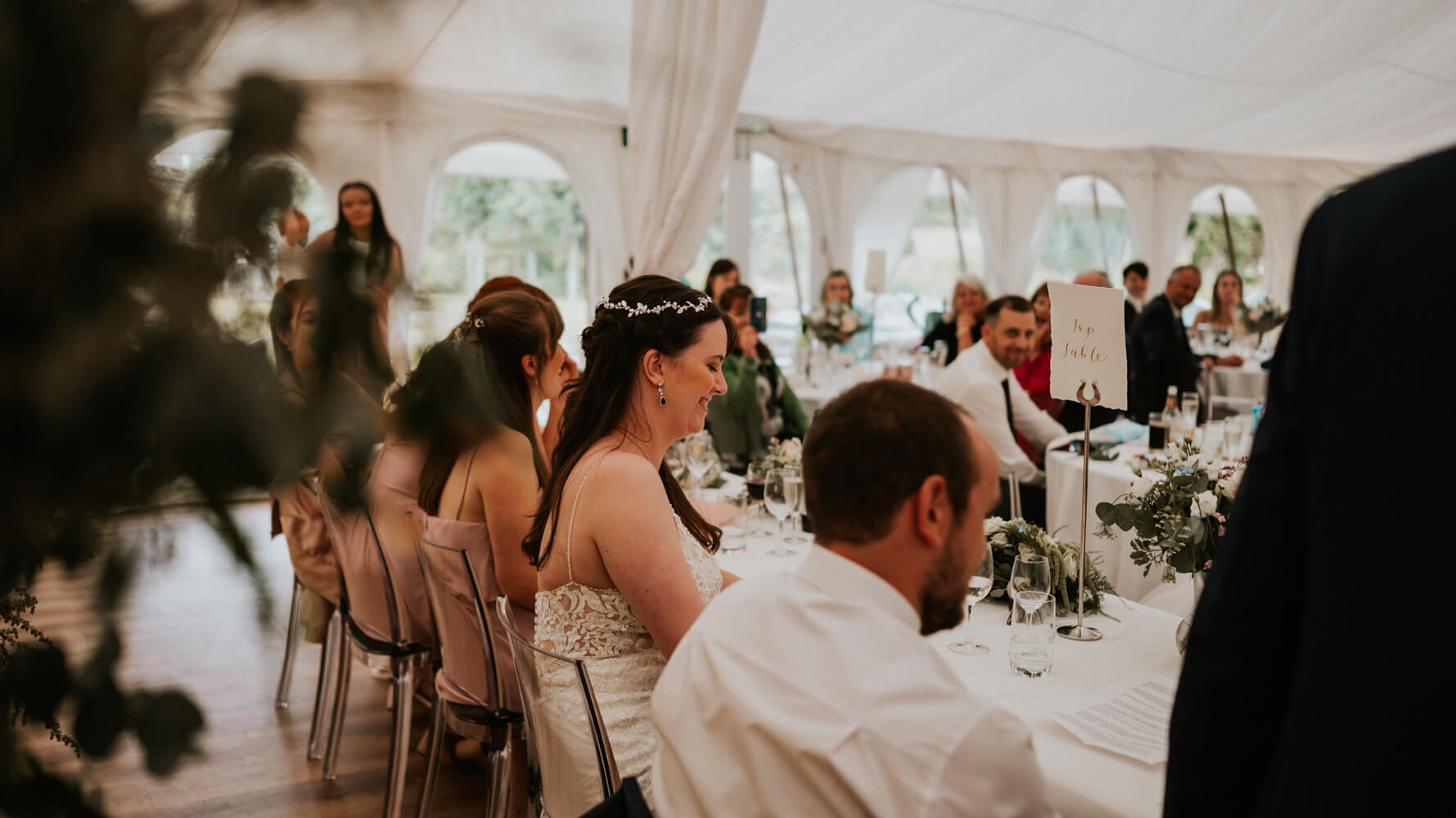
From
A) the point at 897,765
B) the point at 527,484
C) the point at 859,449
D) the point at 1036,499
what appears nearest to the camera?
the point at 897,765

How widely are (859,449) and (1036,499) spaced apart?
400cm

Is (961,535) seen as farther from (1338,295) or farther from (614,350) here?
(614,350)

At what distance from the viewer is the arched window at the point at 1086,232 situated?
13414 mm

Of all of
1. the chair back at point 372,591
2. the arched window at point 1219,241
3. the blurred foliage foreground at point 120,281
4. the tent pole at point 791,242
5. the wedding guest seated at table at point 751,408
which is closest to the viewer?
the blurred foliage foreground at point 120,281


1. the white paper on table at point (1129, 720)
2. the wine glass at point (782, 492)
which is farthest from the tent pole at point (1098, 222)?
the white paper on table at point (1129, 720)

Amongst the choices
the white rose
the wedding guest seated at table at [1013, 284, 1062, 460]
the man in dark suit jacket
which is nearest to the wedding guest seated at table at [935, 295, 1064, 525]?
the wedding guest seated at table at [1013, 284, 1062, 460]

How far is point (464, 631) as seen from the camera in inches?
97.2

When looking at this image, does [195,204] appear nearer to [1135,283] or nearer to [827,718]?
[827,718]

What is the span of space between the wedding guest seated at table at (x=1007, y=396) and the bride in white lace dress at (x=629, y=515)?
2.70 m

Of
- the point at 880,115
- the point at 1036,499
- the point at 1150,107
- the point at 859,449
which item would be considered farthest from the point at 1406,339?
the point at 1150,107

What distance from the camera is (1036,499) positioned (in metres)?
5.00

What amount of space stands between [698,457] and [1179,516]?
1727 mm

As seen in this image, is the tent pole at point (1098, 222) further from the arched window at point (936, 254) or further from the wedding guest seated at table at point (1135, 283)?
the wedding guest seated at table at point (1135, 283)

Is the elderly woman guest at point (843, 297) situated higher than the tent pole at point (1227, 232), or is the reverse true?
the tent pole at point (1227, 232)
